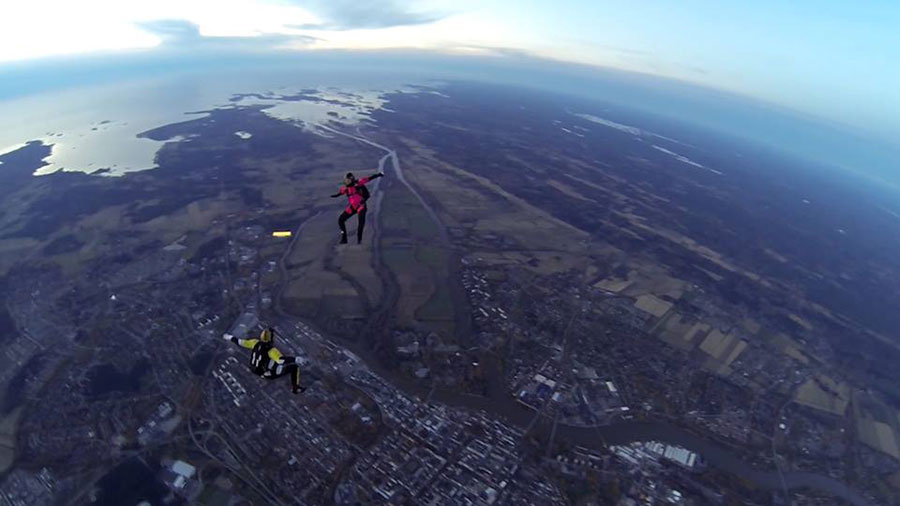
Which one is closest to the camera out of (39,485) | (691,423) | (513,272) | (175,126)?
(39,485)

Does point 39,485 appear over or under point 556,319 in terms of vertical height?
under

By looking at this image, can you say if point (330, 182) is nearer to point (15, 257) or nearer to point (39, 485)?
point (15, 257)

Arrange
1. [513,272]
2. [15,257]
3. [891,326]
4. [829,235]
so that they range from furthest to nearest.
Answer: [829,235]
[891,326]
[513,272]
[15,257]

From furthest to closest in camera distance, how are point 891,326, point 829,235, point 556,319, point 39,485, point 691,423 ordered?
point 829,235, point 891,326, point 556,319, point 691,423, point 39,485

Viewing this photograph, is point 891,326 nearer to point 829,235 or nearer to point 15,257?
point 829,235

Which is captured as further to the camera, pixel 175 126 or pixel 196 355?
pixel 175 126

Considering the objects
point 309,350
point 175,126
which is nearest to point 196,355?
point 309,350

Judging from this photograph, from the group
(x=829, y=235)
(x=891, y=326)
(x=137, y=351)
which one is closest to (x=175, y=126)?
(x=137, y=351)

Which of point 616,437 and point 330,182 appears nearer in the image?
point 616,437

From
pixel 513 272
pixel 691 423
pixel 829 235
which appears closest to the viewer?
pixel 691 423
